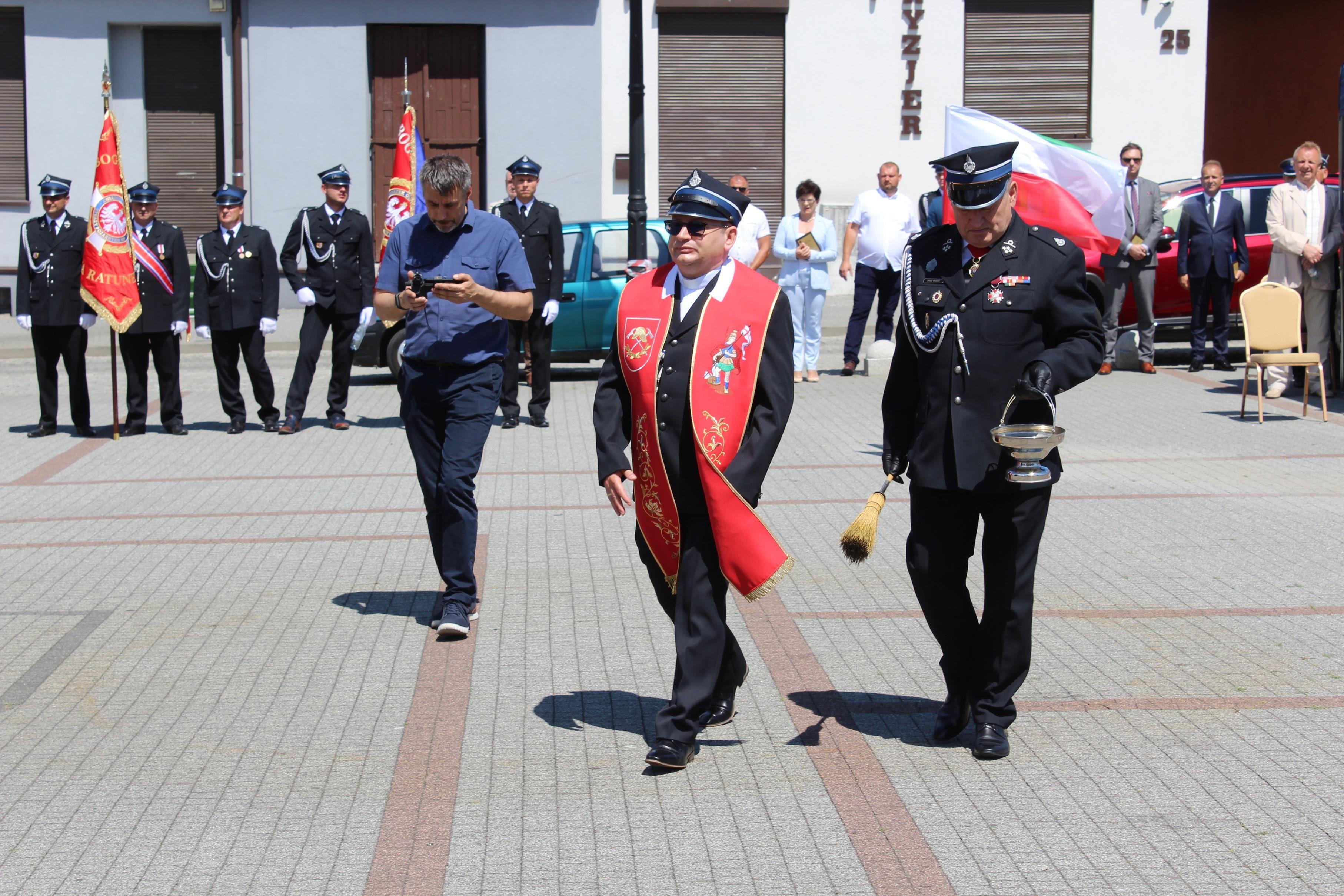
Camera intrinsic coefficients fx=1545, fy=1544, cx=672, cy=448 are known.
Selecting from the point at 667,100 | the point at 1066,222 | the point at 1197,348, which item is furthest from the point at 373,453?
the point at 667,100

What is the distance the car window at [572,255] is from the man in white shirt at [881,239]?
2648 mm

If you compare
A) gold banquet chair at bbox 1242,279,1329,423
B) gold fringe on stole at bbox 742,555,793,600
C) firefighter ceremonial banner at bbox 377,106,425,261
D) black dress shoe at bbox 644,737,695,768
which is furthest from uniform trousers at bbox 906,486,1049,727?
gold banquet chair at bbox 1242,279,1329,423

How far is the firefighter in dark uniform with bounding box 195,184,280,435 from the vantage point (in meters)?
12.2

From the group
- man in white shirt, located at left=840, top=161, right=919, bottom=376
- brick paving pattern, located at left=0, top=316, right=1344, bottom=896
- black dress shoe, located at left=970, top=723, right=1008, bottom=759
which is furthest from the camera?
man in white shirt, located at left=840, top=161, right=919, bottom=376

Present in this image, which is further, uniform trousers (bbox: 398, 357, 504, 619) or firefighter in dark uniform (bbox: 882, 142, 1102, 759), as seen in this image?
uniform trousers (bbox: 398, 357, 504, 619)

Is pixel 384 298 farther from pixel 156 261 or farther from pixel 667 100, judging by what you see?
pixel 667 100

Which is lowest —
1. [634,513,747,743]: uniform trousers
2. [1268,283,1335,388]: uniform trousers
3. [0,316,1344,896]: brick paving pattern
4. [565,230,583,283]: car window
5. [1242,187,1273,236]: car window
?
[0,316,1344,896]: brick paving pattern

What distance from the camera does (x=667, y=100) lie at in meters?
23.5

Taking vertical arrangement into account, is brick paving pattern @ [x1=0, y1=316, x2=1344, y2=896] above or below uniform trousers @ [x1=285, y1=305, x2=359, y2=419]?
below

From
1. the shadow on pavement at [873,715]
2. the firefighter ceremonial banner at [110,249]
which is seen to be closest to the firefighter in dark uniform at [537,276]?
the firefighter ceremonial banner at [110,249]

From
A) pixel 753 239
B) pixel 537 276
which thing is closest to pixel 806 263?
pixel 753 239

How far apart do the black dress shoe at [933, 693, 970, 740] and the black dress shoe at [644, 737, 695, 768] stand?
0.90 m

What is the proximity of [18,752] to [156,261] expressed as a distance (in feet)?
25.9

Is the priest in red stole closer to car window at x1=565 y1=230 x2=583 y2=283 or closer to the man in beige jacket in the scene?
the man in beige jacket
